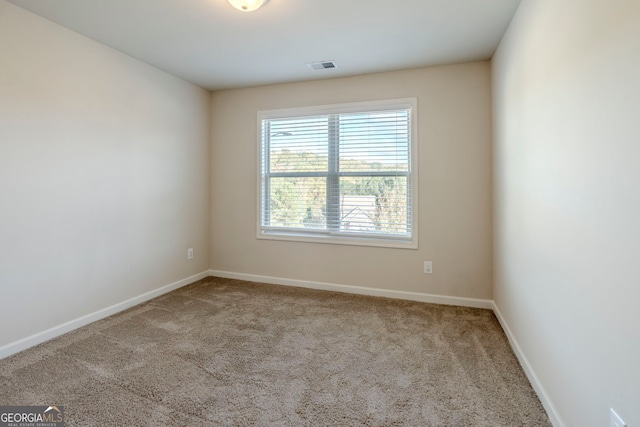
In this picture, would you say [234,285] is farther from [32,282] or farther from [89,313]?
[32,282]

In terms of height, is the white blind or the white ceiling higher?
the white ceiling

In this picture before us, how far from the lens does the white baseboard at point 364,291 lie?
9.94ft

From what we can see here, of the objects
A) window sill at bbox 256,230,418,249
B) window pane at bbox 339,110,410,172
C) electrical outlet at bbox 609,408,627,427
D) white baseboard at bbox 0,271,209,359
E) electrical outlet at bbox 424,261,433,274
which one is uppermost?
window pane at bbox 339,110,410,172

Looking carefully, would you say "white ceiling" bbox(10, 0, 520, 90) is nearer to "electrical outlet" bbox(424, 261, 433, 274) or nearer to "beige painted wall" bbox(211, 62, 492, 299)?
"beige painted wall" bbox(211, 62, 492, 299)

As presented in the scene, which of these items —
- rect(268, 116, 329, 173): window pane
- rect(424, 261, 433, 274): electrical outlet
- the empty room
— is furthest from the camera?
rect(268, 116, 329, 173): window pane

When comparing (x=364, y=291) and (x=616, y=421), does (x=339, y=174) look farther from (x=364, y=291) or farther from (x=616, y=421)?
(x=616, y=421)

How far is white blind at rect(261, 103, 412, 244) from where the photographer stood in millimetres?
3252

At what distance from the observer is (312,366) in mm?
2002

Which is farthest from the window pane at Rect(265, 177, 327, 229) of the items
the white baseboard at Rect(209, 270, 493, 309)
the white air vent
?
the white air vent

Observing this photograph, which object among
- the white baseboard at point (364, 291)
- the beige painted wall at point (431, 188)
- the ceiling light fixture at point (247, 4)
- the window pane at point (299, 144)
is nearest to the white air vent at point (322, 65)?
the beige painted wall at point (431, 188)

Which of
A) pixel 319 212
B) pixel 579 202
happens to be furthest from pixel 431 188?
pixel 579 202

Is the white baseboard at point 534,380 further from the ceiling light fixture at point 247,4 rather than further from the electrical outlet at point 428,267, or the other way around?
the ceiling light fixture at point 247,4

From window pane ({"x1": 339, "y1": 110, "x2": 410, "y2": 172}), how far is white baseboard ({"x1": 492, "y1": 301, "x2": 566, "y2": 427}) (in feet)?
5.94

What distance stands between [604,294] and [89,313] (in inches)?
140
